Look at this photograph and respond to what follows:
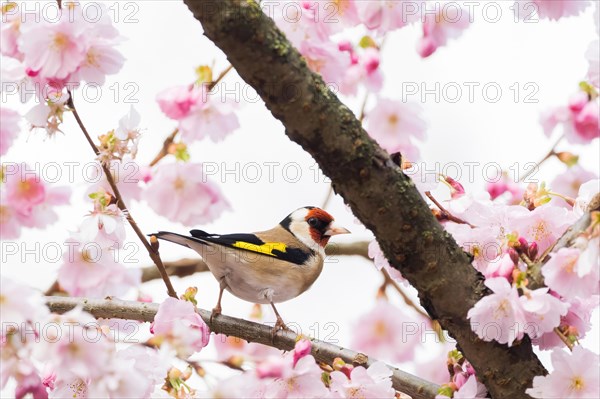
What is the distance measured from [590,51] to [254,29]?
0.88m

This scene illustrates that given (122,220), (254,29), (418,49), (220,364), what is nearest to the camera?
(254,29)

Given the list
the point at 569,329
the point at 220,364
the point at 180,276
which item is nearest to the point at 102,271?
the point at 180,276

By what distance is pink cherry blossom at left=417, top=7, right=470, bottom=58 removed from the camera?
10.0ft

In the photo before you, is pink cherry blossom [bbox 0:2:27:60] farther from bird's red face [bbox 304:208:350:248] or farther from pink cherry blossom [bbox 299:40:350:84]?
bird's red face [bbox 304:208:350:248]

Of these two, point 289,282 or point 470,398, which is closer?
point 470,398

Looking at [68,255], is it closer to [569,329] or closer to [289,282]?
[289,282]

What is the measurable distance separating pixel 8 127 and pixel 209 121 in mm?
655

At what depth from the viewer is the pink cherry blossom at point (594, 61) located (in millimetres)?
2146

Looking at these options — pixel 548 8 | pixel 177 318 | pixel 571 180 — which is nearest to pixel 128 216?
pixel 177 318

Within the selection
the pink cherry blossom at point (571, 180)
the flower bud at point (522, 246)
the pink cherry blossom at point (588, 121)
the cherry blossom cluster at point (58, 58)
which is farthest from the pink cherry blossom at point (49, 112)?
the pink cherry blossom at point (571, 180)

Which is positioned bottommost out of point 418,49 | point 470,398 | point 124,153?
point 470,398

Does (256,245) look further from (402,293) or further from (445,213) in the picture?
(445,213)

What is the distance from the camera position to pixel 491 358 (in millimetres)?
2105

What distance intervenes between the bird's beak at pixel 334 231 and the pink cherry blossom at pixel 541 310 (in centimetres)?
189
